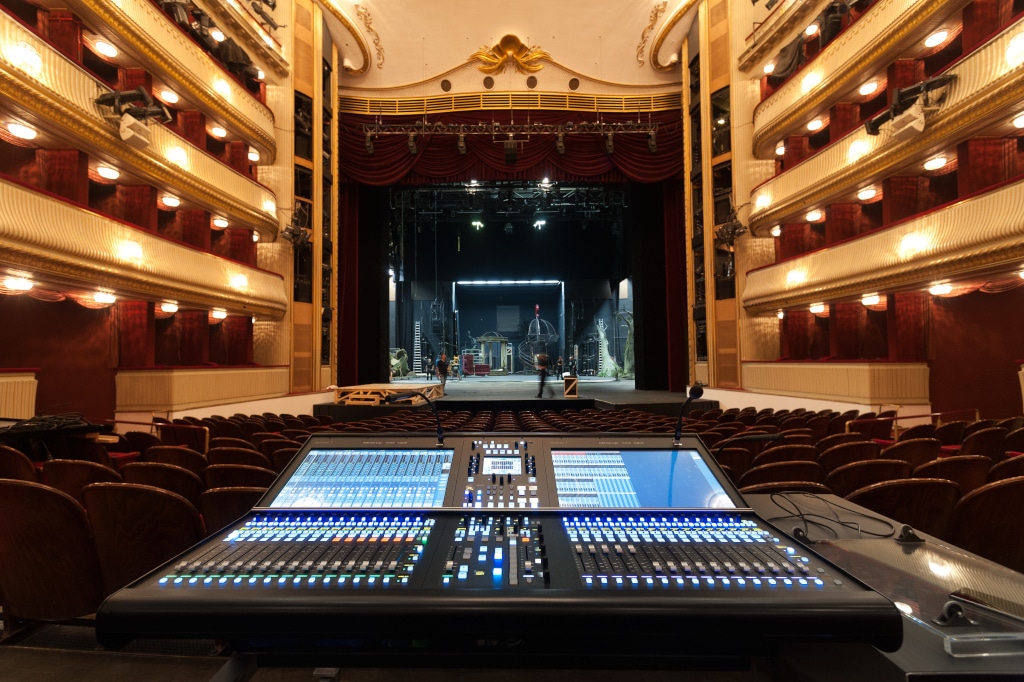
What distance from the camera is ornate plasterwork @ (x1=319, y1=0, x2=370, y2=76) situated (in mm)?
13760

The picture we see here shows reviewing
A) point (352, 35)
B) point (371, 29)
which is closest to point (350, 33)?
point (352, 35)

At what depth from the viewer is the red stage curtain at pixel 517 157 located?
1444 cm

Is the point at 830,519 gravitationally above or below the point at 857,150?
below

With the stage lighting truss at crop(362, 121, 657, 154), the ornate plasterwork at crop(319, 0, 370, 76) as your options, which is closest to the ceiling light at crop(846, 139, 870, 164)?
the stage lighting truss at crop(362, 121, 657, 154)

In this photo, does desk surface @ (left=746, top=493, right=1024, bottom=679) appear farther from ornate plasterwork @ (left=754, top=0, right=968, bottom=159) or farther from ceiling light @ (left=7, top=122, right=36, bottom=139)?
ornate plasterwork @ (left=754, top=0, right=968, bottom=159)

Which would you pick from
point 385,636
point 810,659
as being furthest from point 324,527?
point 810,659

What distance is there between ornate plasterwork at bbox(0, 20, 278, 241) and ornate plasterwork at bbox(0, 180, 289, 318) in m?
1.03

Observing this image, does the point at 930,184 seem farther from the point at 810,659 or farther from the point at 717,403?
the point at 810,659

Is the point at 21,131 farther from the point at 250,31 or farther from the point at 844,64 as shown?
the point at 844,64

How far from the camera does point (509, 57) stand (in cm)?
1464

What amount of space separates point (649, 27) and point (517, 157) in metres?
4.77

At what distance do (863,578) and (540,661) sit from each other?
686mm

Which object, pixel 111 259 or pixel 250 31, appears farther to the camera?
pixel 250 31

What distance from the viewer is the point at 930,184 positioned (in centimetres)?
1037
